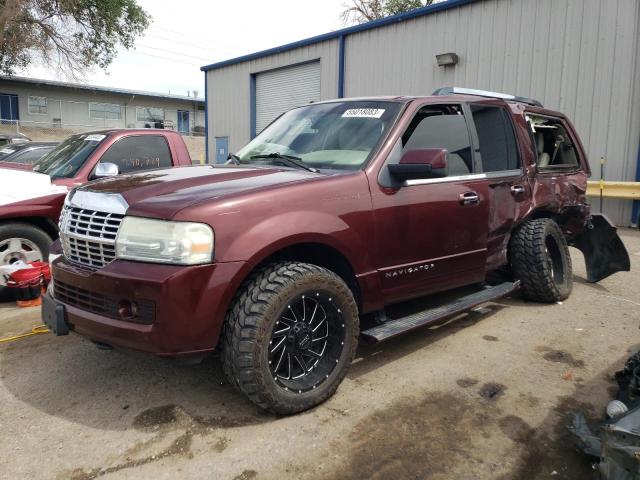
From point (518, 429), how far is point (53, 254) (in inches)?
118

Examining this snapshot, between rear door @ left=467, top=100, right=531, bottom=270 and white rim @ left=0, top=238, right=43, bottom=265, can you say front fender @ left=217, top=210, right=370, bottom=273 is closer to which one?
rear door @ left=467, top=100, right=531, bottom=270

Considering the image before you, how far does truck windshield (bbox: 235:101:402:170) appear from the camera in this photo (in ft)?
12.1

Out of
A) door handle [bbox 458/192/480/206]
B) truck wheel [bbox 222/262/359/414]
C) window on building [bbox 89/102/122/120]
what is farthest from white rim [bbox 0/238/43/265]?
window on building [bbox 89/102/122/120]

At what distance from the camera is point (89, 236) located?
2.99m

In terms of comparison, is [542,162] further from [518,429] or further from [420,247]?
[518,429]

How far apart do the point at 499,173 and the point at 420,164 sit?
1.41m

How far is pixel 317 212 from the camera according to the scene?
3.11 meters

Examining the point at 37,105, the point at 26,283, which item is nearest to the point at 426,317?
the point at 26,283

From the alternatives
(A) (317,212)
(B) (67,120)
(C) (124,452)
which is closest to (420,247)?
Result: (A) (317,212)

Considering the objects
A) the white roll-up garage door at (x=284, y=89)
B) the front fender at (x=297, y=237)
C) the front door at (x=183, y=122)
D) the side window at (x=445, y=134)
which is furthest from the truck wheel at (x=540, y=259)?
the front door at (x=183, y=122)

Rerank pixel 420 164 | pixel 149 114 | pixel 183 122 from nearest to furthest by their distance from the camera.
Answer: pixel 420 164
pixel 149 114
pixel 183 122

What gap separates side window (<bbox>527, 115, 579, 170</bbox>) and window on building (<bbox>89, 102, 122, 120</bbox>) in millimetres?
39388

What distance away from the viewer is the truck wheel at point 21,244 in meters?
5.20

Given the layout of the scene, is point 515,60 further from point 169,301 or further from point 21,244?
point 169,301
